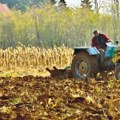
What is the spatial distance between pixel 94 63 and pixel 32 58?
32.4ft

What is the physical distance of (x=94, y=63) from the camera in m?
12.0

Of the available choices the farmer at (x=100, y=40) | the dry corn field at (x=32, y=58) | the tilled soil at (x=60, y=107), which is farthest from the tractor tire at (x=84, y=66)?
the dry corn field at (x=32, y=58)

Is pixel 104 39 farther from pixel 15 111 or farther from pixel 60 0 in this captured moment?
pixel 60 0

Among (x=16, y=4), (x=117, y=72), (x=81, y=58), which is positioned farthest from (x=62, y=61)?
(x=16, y=4)

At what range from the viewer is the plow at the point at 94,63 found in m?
11.6

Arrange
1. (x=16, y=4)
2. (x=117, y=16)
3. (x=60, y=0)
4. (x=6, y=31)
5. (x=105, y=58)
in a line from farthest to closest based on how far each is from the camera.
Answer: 1. (x=16, y=4)
2. (x=60, y=0)
3. (x=6, y=31)
4. (x=117, y=16)
5. (x=105, y=58)

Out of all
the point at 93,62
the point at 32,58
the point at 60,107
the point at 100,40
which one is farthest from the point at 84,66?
the point at 32,58

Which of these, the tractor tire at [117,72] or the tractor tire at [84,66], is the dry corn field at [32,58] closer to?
the tractor tire at [84,66]

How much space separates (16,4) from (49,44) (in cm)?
4438

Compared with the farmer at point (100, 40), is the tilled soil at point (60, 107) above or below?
below

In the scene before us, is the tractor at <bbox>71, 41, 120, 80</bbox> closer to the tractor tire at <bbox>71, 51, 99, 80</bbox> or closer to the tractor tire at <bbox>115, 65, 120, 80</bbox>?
the tractor tire at <bbox>71, 51, 99, 80</bbox>

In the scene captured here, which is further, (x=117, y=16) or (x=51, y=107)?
(x=117, y=16)

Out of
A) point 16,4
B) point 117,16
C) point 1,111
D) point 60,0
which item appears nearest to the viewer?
point 1,111

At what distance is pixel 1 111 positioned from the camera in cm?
579
